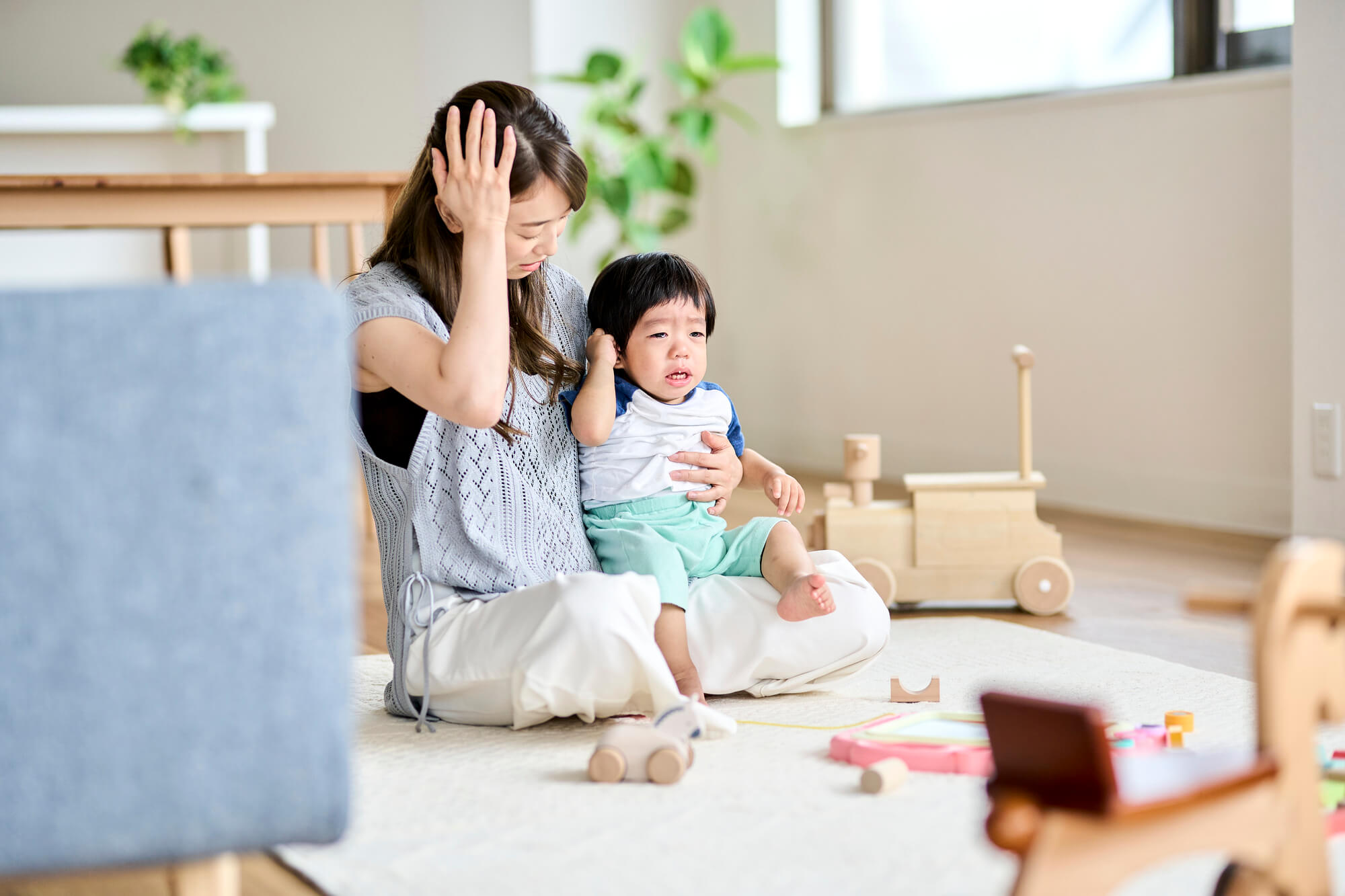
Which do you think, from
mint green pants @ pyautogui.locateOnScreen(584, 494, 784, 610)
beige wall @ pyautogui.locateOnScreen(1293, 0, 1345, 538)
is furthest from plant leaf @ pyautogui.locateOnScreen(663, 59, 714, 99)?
mint green pants @ pyautogui.locateOnScreen(584, 494, 784, 610)

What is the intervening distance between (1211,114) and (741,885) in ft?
7.63

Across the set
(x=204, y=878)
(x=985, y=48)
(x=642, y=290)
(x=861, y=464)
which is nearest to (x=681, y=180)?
(x=985, y=48)

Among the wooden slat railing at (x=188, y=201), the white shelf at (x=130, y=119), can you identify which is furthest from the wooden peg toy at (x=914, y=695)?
the white shelf at (x=130, y=119)

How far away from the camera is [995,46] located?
3.45 m

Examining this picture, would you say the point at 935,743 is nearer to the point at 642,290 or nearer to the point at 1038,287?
the point at 642,290

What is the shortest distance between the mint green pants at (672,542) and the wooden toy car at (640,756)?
0.76 feet

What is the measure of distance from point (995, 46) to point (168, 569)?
10.3 feet

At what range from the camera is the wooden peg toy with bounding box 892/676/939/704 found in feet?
5.11

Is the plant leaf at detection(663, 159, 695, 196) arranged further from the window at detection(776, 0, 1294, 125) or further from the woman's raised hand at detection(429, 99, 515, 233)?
the woman's raised hand at detection(429, 99, 515, 233)

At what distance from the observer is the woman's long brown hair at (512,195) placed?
1.39 m

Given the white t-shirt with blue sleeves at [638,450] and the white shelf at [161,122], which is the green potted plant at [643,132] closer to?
the white shelf at [161,122]

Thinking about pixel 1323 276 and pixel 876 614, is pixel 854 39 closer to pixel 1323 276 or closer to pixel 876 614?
pixel 1323 276

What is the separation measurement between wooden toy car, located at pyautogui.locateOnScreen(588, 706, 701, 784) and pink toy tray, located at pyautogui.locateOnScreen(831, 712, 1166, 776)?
0.57ft

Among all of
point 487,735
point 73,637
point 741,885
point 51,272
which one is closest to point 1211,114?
point 487,735
